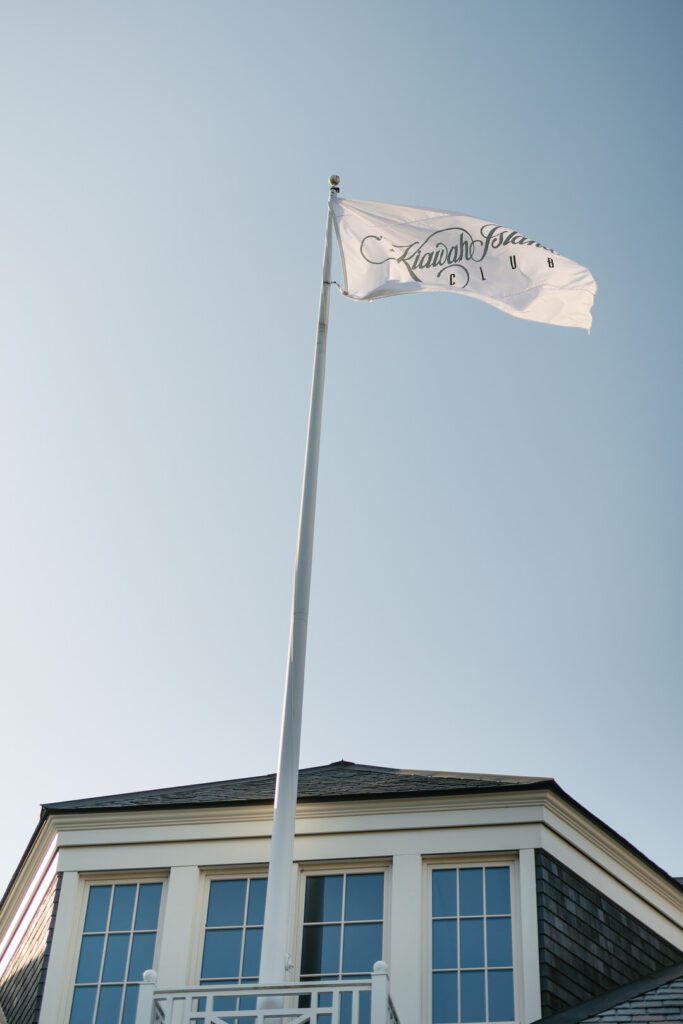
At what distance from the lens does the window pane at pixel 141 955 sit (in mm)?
12266

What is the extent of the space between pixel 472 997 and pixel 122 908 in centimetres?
345

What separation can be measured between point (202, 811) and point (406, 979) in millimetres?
2561

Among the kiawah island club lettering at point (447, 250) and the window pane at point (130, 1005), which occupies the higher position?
the kiawah island club lettering at point (447, 250)

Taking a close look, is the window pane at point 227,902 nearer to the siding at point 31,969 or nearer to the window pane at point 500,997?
the siding at point 31,969

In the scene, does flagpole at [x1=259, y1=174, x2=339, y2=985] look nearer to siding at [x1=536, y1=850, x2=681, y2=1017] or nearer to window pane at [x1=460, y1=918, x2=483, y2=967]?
window pane at [x1=460, y1=918, x2=483, y2=967]

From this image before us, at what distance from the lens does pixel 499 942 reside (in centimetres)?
1188

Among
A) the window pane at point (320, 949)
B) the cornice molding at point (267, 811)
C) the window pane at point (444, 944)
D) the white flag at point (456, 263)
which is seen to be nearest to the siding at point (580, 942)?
the cornice molding at point (267, 811)

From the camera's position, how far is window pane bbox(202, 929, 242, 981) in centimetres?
1211

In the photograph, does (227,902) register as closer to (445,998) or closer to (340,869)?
(340,869)

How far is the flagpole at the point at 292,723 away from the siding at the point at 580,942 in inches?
89.1

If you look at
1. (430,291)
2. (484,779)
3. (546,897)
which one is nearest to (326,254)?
(430,291)

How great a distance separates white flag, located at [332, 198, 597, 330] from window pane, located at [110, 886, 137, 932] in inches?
246

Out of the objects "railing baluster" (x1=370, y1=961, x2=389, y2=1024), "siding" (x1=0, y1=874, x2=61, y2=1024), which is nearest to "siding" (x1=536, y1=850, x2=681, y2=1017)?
"railing baluster" (x1=370, y1=961, x2=389, y2=1024)

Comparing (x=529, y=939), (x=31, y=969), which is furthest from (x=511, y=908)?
(x=31, y=969)
